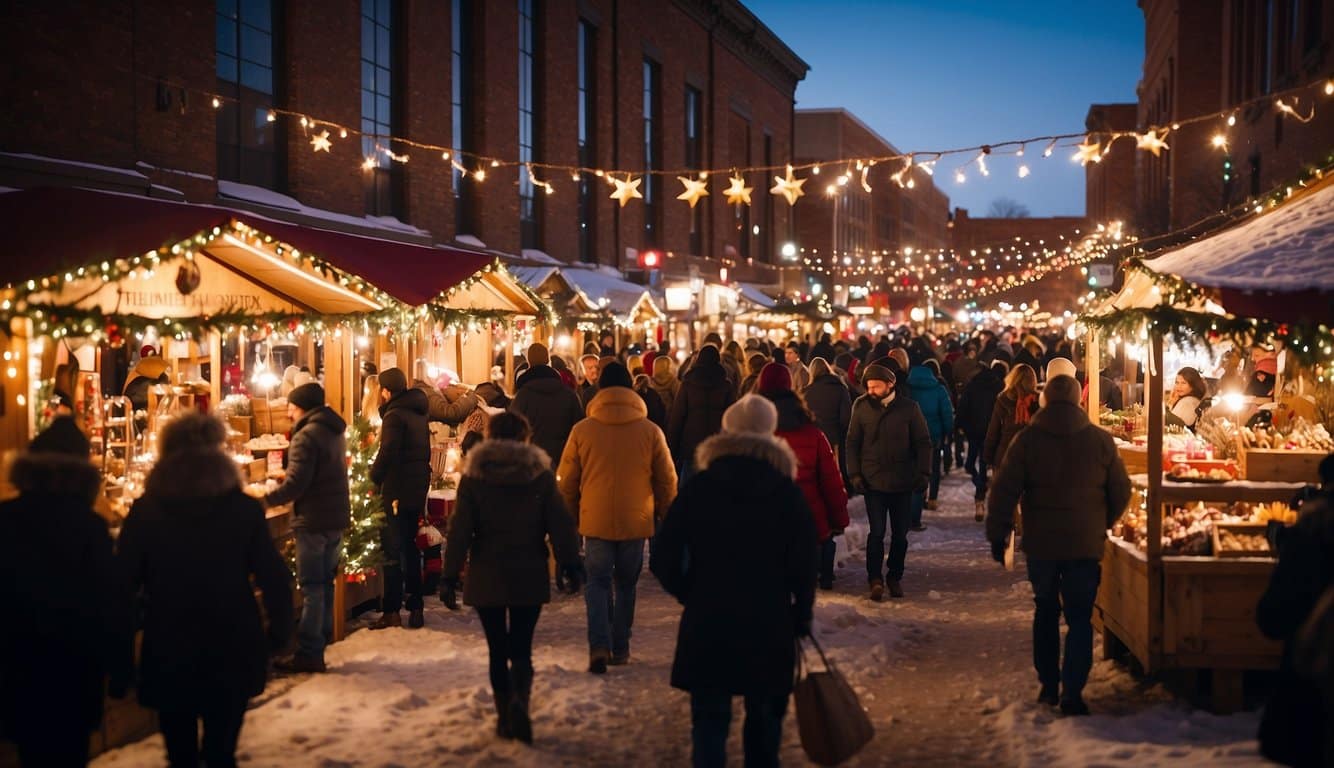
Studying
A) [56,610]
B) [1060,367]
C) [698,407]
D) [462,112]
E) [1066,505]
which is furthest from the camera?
[462,112]

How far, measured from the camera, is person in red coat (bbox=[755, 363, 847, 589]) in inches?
341

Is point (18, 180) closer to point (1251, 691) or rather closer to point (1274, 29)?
point (1251, 691)

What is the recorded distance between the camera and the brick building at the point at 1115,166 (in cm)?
6676

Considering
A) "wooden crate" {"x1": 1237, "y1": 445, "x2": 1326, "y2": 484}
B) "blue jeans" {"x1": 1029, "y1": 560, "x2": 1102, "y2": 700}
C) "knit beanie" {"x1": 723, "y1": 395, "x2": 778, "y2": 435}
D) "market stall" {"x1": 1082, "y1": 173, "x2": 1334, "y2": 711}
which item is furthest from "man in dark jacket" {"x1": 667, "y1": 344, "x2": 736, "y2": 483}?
"knit beanie" {"x1": 723, "y1": 395, "x2": 778, "y2": 435}

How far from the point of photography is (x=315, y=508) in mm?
7770

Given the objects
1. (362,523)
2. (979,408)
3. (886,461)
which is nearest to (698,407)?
(886,461)

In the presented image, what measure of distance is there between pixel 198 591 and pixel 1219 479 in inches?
235

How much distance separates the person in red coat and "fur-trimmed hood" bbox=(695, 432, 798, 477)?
11.1ft

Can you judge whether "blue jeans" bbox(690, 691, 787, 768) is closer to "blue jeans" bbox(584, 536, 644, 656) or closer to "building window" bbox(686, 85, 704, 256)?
"blue jeans" bbox(584, 536, 644, 656)

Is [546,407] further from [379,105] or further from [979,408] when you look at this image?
[379,105]

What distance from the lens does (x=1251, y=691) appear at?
718 centimetres

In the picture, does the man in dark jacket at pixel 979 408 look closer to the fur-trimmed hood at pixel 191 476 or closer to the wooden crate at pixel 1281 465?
the wooden crate at pixel 1281 465

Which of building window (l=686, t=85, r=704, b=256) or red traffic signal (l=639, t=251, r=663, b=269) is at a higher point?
building window (l=686, t=85, r=704, b=256)

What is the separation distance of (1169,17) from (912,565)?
3542 centimetres
